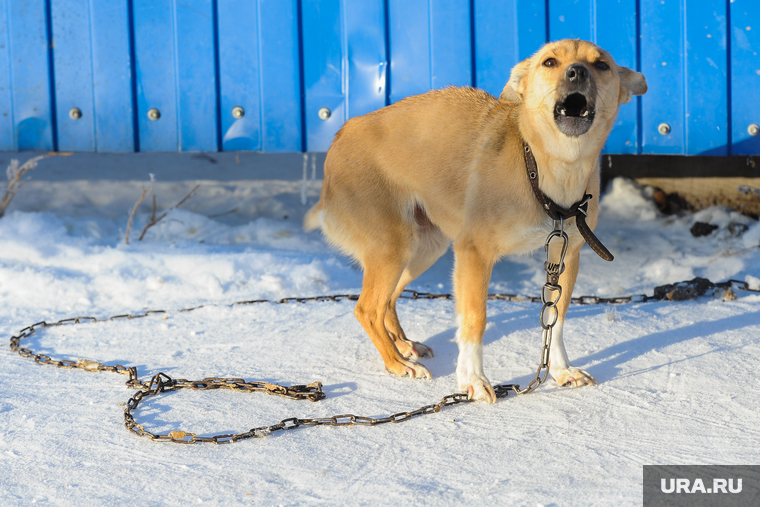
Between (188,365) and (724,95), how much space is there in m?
3.85

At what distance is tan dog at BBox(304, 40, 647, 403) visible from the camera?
2.68 meters

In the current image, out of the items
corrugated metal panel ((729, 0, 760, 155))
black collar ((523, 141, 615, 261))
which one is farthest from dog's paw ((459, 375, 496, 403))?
corrugated metal panel ((729, 0, 760, 155))

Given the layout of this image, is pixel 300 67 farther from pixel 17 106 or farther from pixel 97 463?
pixel 97 463

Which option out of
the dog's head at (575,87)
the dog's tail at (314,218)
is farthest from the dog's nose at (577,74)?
the dog's tail at (314,218)

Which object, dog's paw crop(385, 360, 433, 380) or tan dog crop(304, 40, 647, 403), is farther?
dog's paw crop(385, 360, 433, 380)

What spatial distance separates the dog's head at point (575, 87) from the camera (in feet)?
8.31

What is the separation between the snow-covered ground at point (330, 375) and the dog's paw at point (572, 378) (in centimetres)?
4

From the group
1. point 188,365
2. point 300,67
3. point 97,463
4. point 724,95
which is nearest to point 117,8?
point 300,67

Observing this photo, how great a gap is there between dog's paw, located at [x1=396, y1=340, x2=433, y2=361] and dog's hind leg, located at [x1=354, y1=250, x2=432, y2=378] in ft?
0.32

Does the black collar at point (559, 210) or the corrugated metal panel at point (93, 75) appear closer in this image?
the black collar at point (559, 210)

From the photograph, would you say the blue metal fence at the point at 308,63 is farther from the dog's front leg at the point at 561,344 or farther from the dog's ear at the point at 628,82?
the dog's front leg at the point at 561,344

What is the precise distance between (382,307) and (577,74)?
4.49ft

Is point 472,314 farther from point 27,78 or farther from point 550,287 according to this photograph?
point 27,78

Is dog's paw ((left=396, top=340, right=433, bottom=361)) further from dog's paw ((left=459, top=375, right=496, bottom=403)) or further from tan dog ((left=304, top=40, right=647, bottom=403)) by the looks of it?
dog's paw ((left=459, top=375, right=496, bottom=403))
